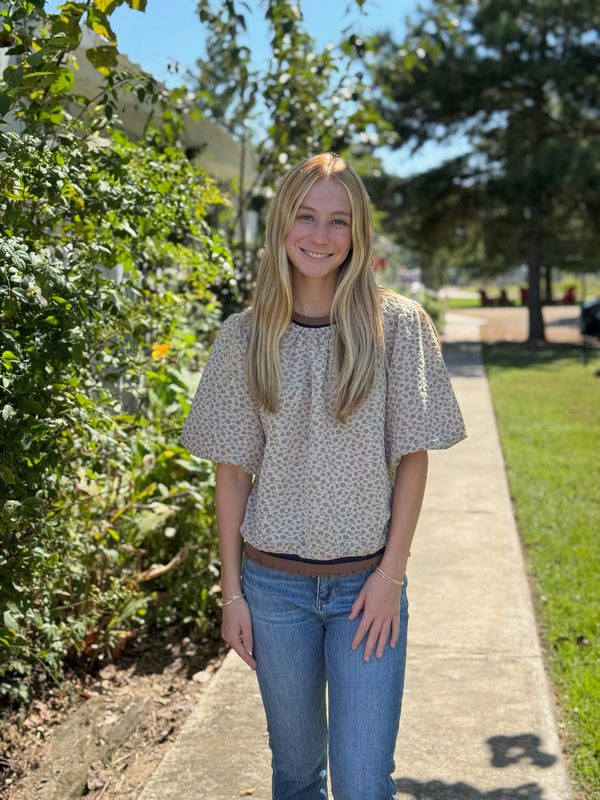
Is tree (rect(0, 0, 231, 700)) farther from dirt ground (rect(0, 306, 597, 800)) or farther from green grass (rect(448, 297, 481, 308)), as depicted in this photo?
green grass (rect(448, 297, 481, 308))

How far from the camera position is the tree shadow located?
285 cm

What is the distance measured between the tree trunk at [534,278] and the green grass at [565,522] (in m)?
6.65

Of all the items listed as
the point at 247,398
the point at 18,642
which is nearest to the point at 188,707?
the point at 18,642

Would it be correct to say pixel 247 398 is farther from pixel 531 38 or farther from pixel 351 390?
pixel 531 38

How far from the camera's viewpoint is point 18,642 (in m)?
2.96

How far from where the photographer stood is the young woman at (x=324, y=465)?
6.69 feet

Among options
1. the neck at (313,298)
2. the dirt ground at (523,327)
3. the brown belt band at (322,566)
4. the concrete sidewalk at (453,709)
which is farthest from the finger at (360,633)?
the dirt ground at (523,327)

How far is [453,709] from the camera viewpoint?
3408 millimetres

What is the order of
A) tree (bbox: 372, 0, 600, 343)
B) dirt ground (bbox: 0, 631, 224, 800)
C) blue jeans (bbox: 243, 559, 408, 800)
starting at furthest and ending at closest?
tree (bbox: 372, 0, 600, 343)
dirt ground (bbox: 0, 631, 224, 800)
blue jeans (bbox: 243, 559, 408, 800)

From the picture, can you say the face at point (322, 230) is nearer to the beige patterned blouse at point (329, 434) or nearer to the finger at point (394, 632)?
the beige patterned blouse at point (329, 434)

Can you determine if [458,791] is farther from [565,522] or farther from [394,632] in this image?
[565,522]

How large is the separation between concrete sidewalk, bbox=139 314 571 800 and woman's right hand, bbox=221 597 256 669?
2.96ft

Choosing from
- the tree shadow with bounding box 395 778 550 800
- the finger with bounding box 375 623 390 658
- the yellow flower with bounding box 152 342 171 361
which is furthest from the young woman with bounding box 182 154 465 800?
the yellow flower with bounding box 152 342 171 361

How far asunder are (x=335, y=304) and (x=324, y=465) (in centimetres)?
38
